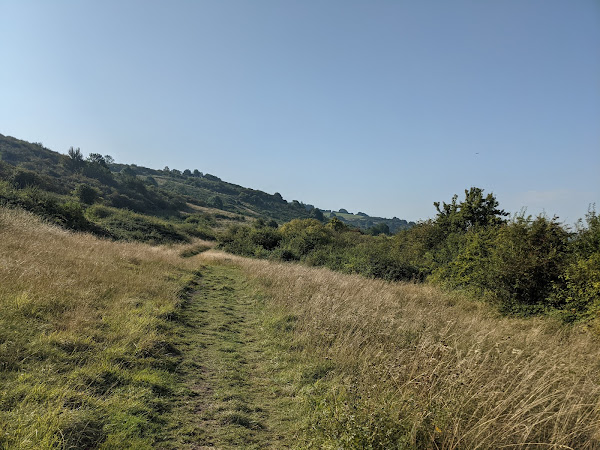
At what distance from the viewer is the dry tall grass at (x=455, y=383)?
11.4ft

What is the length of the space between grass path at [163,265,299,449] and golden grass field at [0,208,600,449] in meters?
0.30

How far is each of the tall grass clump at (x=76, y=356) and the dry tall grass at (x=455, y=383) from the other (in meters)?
2.67

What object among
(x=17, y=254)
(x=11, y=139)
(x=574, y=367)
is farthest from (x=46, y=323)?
(x=11, y=139)

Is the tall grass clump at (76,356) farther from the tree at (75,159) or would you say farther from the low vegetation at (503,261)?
the tree at (75,159)

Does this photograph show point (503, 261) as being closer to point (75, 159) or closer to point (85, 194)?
point (85, 194)

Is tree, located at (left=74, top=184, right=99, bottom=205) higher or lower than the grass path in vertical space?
higher

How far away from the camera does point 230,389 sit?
5.10 metres

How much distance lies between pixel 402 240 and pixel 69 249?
2482 centimetres

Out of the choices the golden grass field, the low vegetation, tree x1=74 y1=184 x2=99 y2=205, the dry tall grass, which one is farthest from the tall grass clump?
A: tree x1=74 y1=184 x2=99 y2=205

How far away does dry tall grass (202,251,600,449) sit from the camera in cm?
346

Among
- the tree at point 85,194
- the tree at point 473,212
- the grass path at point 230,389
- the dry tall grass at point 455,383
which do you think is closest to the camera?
the dry tall grass at point 455,383

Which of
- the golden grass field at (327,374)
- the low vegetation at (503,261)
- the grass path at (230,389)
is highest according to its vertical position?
the low vegetation at (503,261)

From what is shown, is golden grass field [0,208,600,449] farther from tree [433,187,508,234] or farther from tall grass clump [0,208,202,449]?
tree [433,187,508,234]

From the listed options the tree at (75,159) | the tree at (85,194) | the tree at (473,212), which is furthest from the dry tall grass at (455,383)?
the tree at (75,159)
